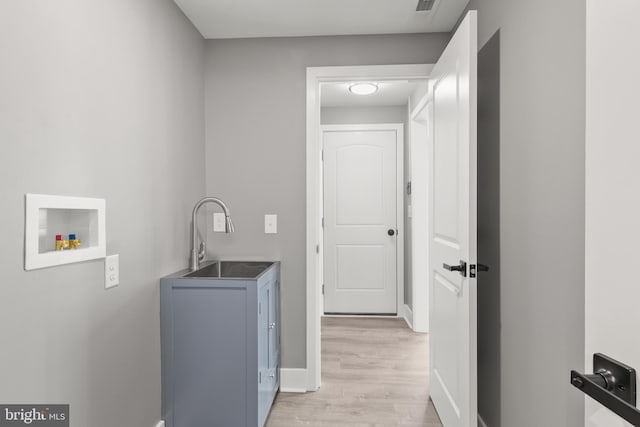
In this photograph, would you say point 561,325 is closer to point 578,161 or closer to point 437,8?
point 578,161

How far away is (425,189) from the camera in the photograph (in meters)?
3.92

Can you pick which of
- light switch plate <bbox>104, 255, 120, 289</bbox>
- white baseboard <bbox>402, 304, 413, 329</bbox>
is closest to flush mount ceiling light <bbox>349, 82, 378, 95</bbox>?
white baseboard <bbox>402, 304, 413, 329</bbox>

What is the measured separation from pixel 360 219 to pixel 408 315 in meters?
1.20

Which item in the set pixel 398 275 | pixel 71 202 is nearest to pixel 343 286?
pixel 398 275

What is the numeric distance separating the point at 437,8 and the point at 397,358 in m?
2.60

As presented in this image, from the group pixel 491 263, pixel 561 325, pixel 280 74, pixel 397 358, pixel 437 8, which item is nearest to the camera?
pixel 561 325

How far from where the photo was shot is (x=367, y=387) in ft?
8.69

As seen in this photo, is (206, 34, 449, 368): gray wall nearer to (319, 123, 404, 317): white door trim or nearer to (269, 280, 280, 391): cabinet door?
(269, 280, 280, 391): cabinet door

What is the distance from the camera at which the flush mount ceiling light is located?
3.60m

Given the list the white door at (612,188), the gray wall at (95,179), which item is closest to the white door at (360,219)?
the gray wall at (95,179)

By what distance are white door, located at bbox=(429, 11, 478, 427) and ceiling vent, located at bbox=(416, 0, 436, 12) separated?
372mm

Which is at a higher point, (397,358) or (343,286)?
(343,286)

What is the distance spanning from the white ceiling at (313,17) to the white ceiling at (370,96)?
0.99 meters

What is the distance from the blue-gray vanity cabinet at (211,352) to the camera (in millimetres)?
1965
